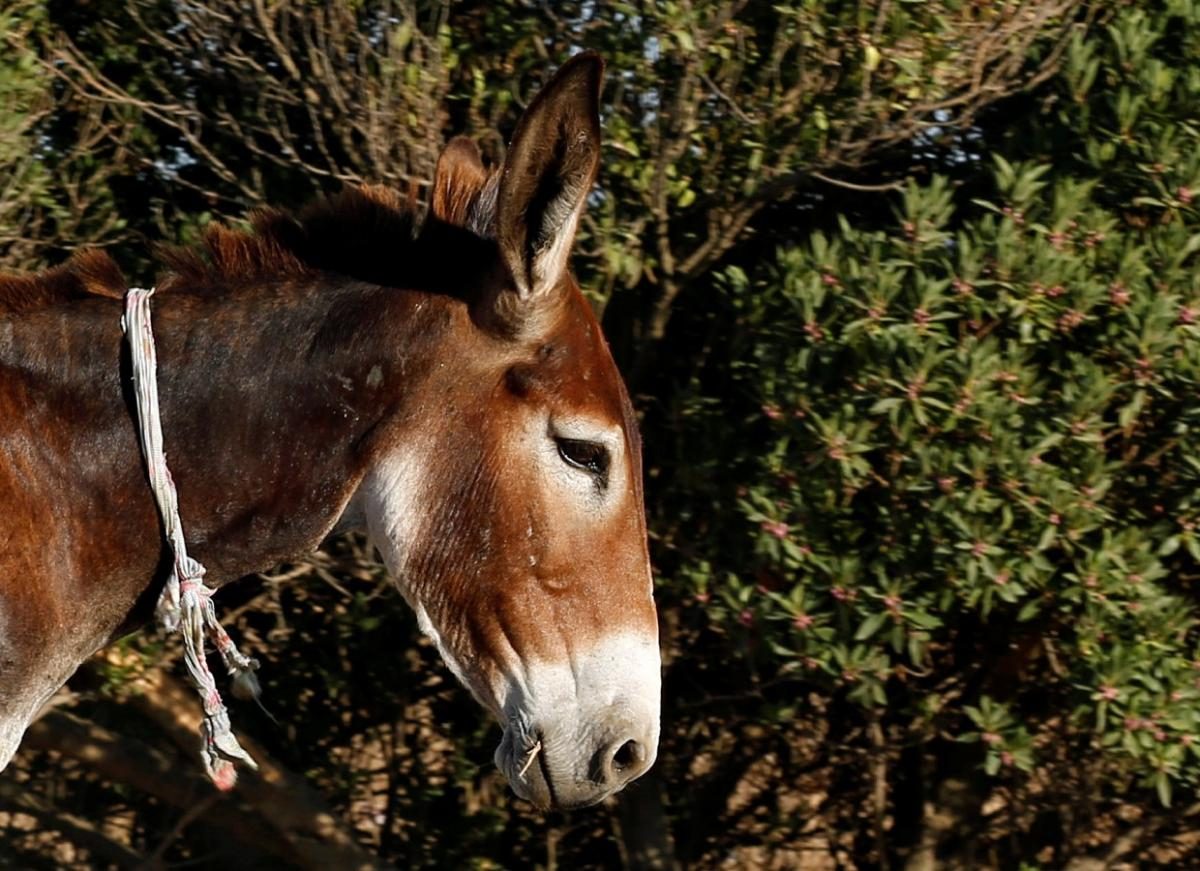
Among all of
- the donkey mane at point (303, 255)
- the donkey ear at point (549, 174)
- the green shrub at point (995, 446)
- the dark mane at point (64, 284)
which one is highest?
the donkey ear at point (549, 174)

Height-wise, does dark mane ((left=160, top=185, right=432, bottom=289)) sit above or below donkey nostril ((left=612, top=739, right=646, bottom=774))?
above

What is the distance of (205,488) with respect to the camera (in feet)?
8.63

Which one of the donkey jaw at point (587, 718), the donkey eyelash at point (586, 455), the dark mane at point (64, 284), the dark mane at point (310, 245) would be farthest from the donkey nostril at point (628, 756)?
the dark mane at point (64, 284)

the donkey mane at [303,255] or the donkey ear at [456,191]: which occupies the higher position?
the donkey ear at [456,191]

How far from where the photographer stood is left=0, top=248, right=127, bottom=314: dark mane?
2695 mm

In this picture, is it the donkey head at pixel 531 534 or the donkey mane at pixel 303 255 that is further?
the donkey mane at pixel 303 255

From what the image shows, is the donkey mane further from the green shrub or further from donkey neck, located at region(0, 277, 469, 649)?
the green shrub

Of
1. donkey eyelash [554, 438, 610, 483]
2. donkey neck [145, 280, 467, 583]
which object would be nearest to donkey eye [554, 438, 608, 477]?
donkey eyelash [554, 438, 610, 483]

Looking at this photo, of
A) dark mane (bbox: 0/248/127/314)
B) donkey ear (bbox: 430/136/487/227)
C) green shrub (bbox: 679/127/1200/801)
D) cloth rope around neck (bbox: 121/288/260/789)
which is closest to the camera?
cloth rope around neck (bbox: 121/288/260/789)

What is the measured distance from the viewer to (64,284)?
2730mm

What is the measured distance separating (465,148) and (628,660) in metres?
1.16

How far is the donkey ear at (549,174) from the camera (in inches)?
96.3

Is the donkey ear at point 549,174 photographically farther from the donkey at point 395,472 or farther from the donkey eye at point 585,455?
the donkey eye at point 585,455

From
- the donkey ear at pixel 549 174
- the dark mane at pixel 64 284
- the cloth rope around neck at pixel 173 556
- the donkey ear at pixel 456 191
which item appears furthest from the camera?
the donkey ear at pixel 456 191
